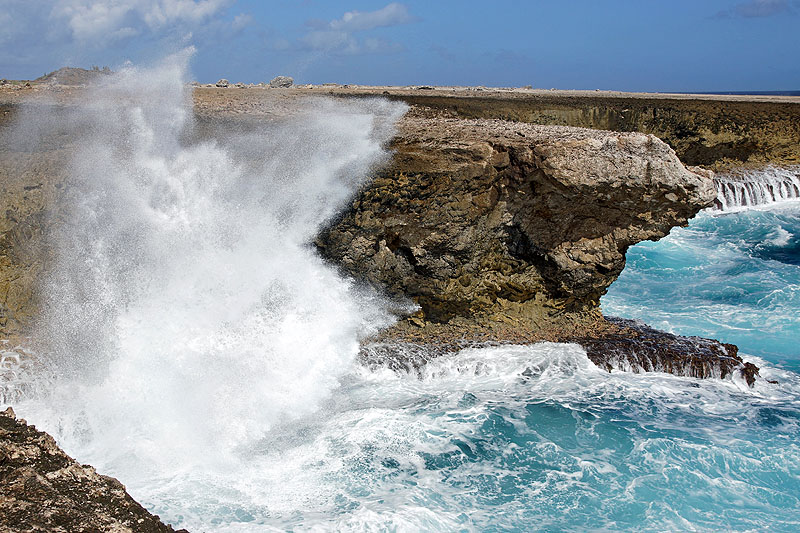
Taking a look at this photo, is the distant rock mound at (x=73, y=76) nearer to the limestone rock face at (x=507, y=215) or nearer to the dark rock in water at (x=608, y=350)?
the limestone rock face at (x=507, y=215)

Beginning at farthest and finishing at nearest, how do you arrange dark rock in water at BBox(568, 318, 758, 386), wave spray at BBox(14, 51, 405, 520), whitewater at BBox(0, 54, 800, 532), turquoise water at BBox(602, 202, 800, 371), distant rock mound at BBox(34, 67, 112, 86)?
distant rock mound at BBox(34, 67, 112, 86) < turquoise water at BBox(602, 202, 800, 371) < dark rock in water at BBox(568, 318, 758, 386) < wave spray at BBox(14, 51, 405, 520) < whitewater at BBox(0, 54, 800, 532)

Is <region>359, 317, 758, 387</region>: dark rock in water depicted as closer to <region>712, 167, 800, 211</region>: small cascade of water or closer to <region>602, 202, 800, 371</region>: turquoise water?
<region>602, 202, 800, 371</region>: turquoise water

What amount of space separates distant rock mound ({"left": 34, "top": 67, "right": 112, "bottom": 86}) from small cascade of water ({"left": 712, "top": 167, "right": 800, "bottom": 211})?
19.5m

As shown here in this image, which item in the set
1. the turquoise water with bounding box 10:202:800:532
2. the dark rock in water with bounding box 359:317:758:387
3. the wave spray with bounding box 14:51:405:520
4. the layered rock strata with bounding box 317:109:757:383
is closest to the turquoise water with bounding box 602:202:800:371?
the turquoise water with bounding box 10:202:800:532

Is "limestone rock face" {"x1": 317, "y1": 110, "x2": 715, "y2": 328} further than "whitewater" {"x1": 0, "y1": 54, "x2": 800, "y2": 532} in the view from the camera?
Yes

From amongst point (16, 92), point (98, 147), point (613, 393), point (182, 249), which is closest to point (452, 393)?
point (613, 393)

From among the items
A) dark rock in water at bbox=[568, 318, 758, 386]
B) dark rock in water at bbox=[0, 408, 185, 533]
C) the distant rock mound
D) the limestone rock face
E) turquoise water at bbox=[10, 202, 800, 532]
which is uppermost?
the distant rock mound

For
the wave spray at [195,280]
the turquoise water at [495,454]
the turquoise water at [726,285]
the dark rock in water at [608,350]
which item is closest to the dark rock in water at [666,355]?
the dark rock in water at [608,350]

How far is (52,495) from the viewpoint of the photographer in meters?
3.70

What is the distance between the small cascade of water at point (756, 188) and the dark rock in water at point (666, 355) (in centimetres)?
1440

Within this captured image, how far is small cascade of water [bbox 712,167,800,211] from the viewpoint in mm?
23234

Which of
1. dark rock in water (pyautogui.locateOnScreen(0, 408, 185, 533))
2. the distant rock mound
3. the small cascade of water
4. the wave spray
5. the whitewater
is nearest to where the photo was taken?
dark rock in water (pyautogui.locateOnScreen(0, 408, 185, 533))

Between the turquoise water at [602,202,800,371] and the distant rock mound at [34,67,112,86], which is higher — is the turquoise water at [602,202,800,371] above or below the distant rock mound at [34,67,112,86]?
below

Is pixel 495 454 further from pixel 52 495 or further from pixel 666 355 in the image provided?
pixel 52 495
